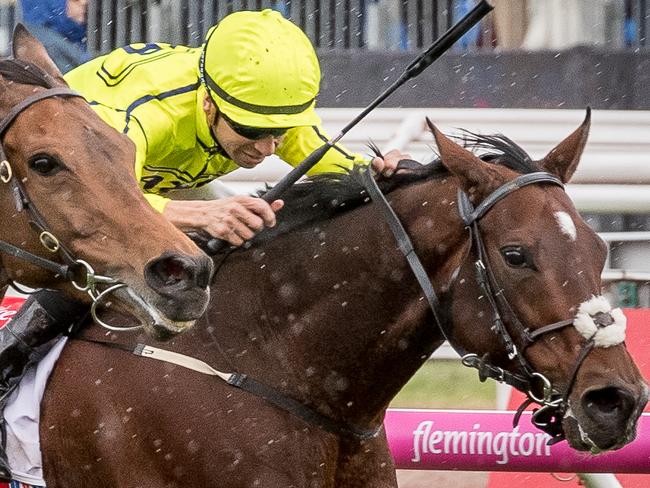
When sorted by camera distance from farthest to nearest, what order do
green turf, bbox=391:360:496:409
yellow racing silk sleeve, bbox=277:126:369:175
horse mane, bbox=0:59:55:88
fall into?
green turf, bbox=391:360:496:409 < yellow racing silk sleeve, bbox=277:126:369:175 < horse mane, bbox=0:59:55:88

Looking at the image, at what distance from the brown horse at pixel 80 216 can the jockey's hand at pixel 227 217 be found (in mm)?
463

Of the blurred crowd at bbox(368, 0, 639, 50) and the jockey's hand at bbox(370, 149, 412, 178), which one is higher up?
the jockey's hand at bbox(370, 149, 412, 178)

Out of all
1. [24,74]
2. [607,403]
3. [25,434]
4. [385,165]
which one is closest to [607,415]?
[607,403]

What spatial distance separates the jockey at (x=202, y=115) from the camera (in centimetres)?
363

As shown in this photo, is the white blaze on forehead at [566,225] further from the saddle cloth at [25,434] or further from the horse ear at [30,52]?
the saddle cloth at [25,434]

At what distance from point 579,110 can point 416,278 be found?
13.0 ft

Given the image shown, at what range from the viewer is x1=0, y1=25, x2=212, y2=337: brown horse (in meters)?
2.93

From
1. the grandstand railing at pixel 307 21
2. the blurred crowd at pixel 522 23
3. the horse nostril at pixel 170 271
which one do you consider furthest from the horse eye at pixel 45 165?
the grandstand railing at pixel 307 21

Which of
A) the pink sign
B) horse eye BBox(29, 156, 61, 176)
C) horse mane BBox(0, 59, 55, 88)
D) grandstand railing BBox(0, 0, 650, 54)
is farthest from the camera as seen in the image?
grandstand railing BBox(0, 0, 650, 54)

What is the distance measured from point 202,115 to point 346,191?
0.47m

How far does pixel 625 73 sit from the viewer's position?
7.91m

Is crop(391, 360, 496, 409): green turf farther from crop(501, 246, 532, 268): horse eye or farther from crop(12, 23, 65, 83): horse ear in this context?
crop(12, 23, 65, 83): horse ear

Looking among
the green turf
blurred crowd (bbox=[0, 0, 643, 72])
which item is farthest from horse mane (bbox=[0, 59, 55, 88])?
the green turf

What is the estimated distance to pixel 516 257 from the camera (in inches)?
137
